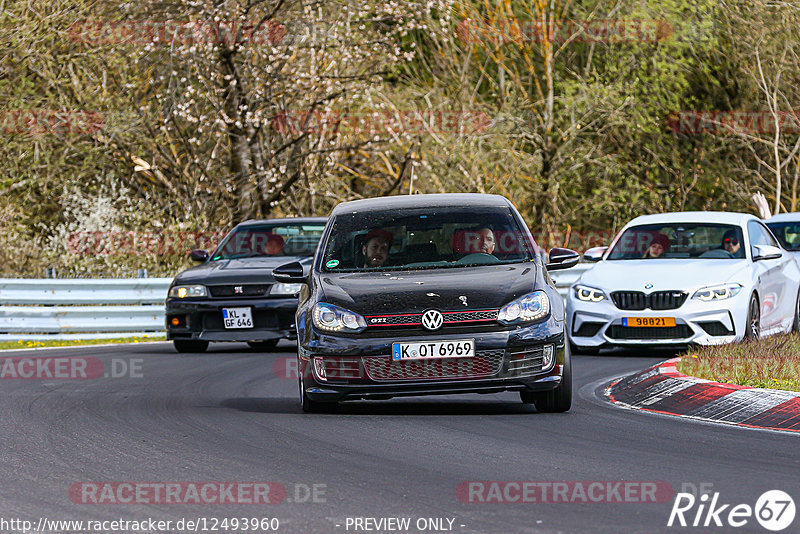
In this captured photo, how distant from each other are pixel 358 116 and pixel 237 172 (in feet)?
12.3

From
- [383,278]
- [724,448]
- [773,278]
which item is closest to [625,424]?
[724,448]

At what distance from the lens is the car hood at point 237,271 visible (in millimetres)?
16969

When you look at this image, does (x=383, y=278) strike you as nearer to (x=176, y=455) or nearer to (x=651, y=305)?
(x=176, y=455)

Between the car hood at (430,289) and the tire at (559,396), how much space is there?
2.12 ft

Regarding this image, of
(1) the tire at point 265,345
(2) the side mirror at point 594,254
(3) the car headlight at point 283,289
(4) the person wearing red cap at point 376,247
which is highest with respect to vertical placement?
(4) the person wearing red cap at point 376,247

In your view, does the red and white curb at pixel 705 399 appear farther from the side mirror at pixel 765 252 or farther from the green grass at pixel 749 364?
the side mirror at pixel 765 252

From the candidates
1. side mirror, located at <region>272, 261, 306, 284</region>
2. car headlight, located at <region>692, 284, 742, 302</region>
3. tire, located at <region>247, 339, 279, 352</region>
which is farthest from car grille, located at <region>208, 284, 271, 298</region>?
side mirror, located at <region>272, 261, 306, 284</region>

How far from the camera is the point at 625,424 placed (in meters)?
9.68

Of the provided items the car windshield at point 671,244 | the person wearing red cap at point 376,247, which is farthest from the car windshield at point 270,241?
the person wearing red cap at point 376,247

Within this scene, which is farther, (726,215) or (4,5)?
(4,5)

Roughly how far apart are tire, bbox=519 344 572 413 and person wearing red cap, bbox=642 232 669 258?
6364 mm

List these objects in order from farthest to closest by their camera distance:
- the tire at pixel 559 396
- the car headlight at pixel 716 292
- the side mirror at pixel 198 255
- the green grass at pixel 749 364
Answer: the side mirror at pixel 198 255 < the car headlight at pixel 716 292 < the green grass at pixel 749 364 < the tire at pixel 559 396

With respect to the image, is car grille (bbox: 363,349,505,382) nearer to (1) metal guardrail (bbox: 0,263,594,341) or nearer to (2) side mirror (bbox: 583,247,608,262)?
(2) side mirror (bbox: 583,247,608,262)

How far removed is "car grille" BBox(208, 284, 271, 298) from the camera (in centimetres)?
1686
